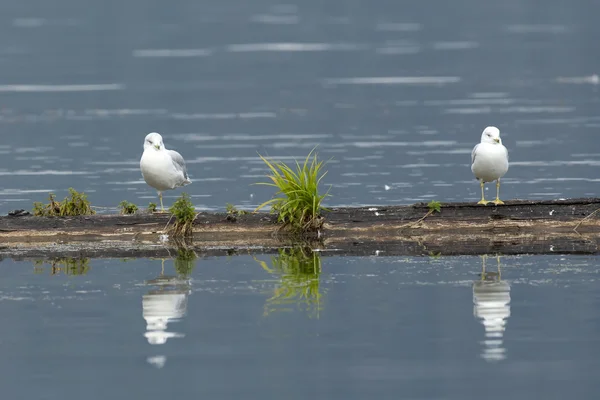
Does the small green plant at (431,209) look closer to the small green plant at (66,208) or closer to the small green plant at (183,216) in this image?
the small green plant at (183,216)

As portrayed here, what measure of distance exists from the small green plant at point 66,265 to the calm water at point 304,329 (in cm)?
8

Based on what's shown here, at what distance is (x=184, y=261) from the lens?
69.6ft

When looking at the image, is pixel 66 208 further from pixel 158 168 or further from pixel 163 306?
pixel 163 306

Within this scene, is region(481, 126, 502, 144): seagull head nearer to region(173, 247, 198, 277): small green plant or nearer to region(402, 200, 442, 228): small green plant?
region(402, 200, 442, 228): small green plant

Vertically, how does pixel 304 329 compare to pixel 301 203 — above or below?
below

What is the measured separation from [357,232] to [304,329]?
5310 millimetres

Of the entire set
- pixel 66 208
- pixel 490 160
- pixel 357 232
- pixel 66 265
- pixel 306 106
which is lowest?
pixel 66 265

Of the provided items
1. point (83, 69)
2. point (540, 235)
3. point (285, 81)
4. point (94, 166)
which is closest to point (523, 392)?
point (540, 235)

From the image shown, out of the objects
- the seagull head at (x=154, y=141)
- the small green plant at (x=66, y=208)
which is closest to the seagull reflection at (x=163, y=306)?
the small green plant at (x=66, y=208)

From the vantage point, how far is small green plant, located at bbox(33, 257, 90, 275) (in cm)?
2065

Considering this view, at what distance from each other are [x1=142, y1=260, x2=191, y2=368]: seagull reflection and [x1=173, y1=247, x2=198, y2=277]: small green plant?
263 millimetres

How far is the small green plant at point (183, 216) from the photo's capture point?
2175cm

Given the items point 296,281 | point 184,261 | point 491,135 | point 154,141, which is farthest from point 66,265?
point 491,135

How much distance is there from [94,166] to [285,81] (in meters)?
24.4
